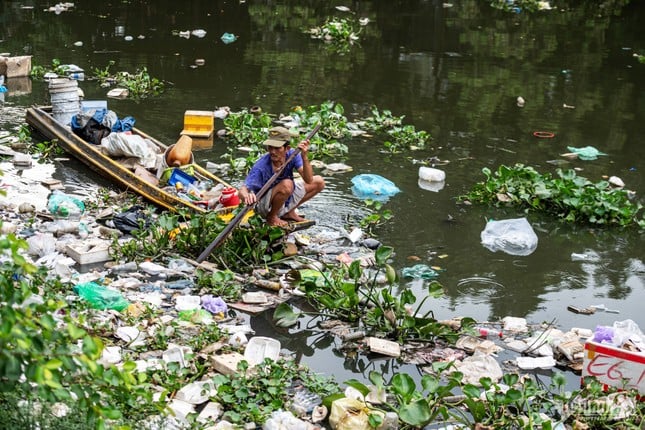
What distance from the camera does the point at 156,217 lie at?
7098 mm

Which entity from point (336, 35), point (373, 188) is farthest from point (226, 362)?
point (336, 35)

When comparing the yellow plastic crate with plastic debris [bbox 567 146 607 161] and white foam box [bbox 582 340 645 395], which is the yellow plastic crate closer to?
plastic debris [bbox 567 146 607 161]

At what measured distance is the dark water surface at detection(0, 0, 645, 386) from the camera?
6.62 m

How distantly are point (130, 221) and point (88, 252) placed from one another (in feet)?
2.25

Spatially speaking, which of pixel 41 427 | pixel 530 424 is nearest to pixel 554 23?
pixel 530 424

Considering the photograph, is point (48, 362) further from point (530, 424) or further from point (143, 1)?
point (143, 1)

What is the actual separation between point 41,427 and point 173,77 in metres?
9.34

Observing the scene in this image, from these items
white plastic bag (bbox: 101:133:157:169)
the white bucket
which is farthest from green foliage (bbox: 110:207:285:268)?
the white bucket

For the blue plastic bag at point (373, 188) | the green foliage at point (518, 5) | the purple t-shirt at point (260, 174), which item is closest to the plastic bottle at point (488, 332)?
the purple t-shirt at point (260, 174)

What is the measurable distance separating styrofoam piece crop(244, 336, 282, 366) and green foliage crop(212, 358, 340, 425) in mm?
102

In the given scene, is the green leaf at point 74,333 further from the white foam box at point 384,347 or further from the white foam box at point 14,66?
the white foam box at point 14,66

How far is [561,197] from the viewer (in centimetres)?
777

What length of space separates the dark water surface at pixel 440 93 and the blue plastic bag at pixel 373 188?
0.12 metres

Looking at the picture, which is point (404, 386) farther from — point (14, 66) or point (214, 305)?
point (14, 66)
